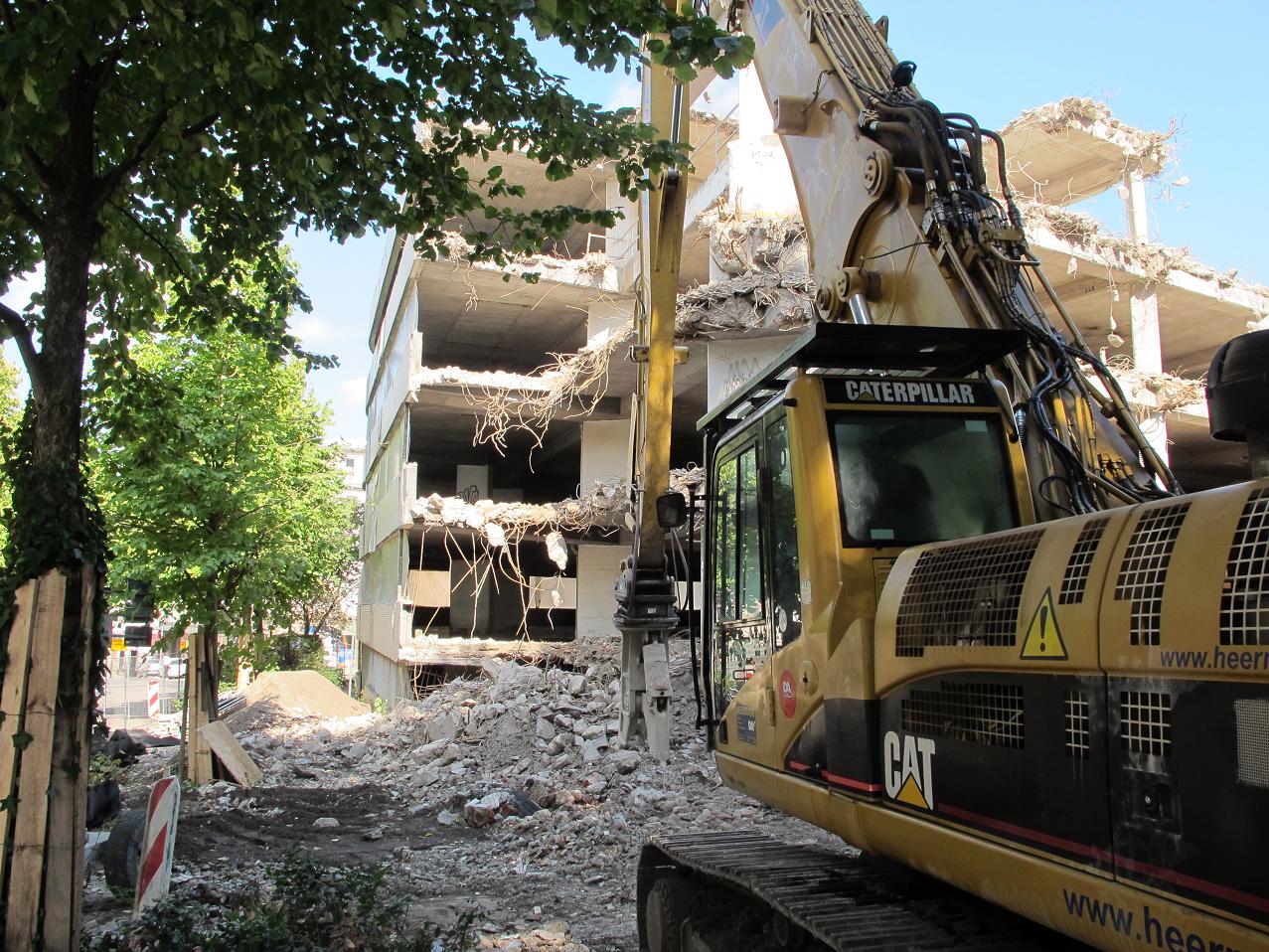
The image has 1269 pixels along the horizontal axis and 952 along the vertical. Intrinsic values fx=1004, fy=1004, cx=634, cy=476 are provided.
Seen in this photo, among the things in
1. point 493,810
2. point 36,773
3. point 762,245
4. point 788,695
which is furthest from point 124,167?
point 762,245

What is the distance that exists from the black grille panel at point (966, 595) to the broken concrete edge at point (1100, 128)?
2300 cm

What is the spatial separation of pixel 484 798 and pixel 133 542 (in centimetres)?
Answer: 592

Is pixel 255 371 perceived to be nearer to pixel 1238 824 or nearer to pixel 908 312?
pixel 908 312

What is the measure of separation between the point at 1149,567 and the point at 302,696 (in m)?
22.0

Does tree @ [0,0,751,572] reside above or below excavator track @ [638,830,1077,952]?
above

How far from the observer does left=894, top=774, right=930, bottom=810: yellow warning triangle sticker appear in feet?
10.8

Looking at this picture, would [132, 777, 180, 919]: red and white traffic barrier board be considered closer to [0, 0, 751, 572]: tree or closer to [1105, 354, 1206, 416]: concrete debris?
[0, 0, 751, 572]: tree

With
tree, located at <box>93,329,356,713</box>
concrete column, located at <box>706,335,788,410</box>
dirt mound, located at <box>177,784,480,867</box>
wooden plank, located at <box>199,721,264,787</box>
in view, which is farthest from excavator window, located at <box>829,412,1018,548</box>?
concrete column, located at <box>706,335,788,410</box>

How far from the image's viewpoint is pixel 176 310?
7.48 metres

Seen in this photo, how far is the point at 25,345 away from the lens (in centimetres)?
525

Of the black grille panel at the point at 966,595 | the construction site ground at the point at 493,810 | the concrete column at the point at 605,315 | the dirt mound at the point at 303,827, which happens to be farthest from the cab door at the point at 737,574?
the concrete column at the point at 605,315

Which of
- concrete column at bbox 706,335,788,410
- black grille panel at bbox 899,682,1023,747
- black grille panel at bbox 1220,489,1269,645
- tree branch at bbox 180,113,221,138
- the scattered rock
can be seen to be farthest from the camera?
concrete column at bbox 706,335,788,410

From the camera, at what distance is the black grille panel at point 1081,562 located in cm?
Result: 265

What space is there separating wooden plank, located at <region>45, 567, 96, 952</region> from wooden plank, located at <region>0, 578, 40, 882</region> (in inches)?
7.1
